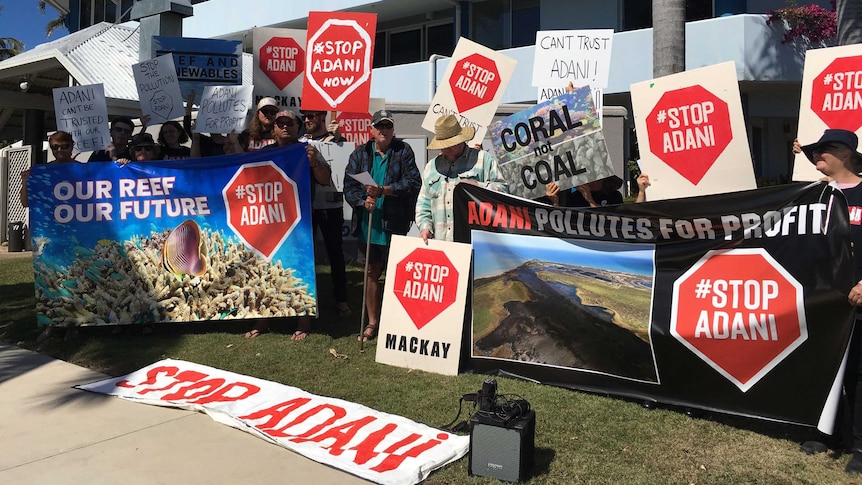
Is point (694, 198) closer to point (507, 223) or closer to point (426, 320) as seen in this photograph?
point (507, 223)

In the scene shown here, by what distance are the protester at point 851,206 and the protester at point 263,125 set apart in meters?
5.04

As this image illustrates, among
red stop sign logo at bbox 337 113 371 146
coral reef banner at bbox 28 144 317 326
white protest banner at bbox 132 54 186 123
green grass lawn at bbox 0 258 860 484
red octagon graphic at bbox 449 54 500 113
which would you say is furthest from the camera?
red stop sign logo at bbox 337 113 371 146

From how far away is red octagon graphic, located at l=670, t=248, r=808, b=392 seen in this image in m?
3.90

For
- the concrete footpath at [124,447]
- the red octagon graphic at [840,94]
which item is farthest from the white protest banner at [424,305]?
the red octagon graphic at [840,94]

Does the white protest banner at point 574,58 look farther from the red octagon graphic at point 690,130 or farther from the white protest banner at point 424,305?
the white protest banner at point 424,305

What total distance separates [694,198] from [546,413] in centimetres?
167

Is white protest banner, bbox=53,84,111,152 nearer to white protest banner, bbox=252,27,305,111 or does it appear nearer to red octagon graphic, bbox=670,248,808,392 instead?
white protest banner, bbox=252,27,305,111

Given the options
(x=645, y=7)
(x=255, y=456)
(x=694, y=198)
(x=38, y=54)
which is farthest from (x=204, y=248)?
(x=645, y=7)

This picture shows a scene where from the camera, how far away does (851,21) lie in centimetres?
693

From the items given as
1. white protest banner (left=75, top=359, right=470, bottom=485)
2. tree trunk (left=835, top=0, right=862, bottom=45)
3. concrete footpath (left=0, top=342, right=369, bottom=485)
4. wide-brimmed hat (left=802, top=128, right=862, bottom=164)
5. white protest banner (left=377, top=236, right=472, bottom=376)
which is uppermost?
tree trunk (left=835, top=0, right=862, bottom=45)

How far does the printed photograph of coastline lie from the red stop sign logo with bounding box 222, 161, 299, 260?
1.97m

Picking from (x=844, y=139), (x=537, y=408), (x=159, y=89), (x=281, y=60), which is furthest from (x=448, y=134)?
(x=159, y=89)

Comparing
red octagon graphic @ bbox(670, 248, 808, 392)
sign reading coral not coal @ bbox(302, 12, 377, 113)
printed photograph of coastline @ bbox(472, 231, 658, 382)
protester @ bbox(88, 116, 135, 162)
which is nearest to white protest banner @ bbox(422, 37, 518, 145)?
sign reading coral not coal @ bbox(302, 12, 377, 113)

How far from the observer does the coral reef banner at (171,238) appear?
20.2ft
